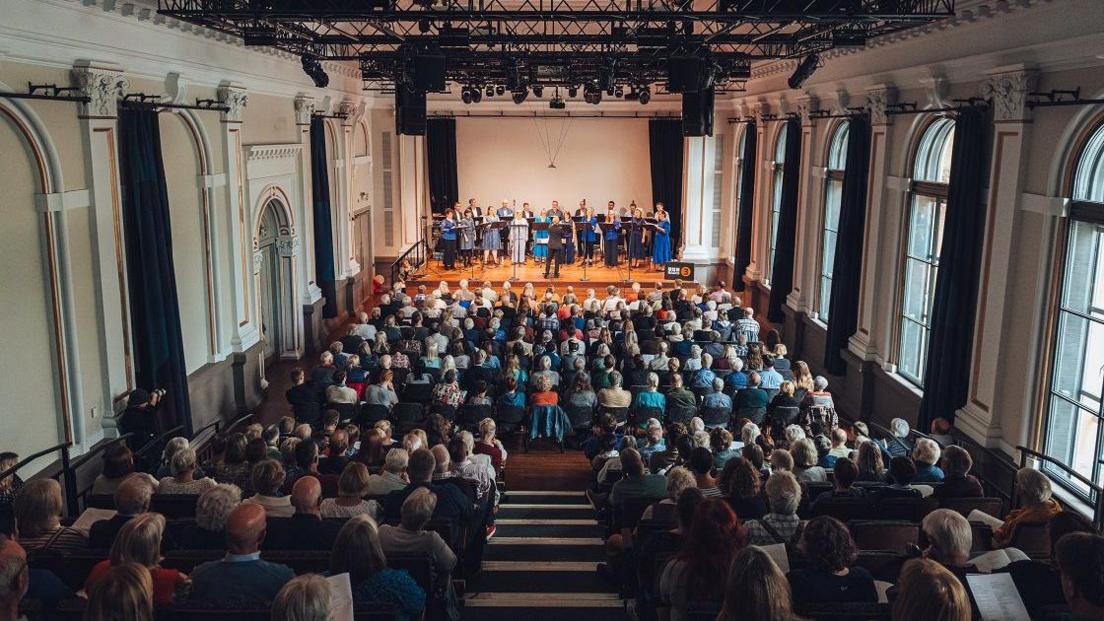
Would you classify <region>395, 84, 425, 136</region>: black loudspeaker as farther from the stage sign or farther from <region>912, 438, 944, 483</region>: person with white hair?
<region>912, 438, 944, 483</region>: person with white hair

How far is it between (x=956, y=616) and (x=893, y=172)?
9839 mm

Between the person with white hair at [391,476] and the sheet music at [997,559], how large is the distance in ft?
12.7

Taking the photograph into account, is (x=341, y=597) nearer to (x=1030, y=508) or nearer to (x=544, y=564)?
(x=544, y=564)

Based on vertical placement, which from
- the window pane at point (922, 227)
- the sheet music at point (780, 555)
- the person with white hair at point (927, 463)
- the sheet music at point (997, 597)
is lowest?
the person with white hair at point (927, 463)

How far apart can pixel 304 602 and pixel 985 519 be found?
182 inches

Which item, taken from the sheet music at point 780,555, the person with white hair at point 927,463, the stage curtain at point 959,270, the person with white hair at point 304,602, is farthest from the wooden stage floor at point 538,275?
the person with white hair at point 304,602

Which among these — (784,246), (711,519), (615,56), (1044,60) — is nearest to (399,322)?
(615,56)

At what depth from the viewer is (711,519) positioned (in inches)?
169

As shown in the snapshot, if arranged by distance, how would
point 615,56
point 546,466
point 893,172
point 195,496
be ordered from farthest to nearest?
point 615,56
point 893,172
point 546,466
point 195,496

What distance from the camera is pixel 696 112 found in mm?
11977

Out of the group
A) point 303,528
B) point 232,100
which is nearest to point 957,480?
point 303,528

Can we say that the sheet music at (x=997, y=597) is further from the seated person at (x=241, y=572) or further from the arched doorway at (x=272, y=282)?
the arched doorway at (x=272, y=282)

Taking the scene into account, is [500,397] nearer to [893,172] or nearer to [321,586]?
[893,172]

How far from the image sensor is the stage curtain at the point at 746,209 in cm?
1953
